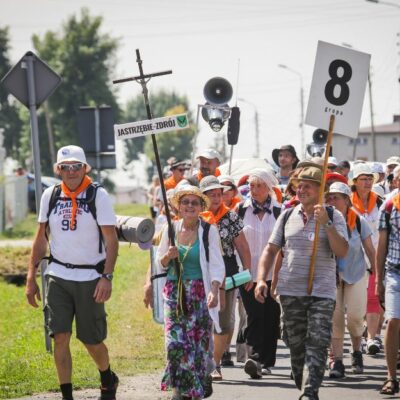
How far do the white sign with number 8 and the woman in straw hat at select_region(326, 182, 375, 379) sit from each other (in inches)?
39.3

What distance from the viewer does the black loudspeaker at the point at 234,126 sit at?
17.6 meters

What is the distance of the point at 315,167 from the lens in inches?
383

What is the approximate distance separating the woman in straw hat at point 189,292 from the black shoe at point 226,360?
9.31 ft

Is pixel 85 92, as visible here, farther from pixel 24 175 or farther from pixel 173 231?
pixel 173 231

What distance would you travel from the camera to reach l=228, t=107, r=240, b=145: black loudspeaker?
1761cm

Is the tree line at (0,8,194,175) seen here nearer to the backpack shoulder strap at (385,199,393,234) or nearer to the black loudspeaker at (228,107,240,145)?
the black loudspeaker at (228,107,240,145)

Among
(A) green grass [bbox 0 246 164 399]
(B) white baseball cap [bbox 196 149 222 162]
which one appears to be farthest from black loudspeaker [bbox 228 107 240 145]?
(B) white baseball cap [bbox 196 149 222 162]

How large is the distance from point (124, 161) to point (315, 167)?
505ft

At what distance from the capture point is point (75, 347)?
13.8 m

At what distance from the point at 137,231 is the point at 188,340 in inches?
41.9

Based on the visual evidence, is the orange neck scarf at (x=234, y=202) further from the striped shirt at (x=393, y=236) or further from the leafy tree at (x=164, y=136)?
the leafy tree at (x=164, y=136)

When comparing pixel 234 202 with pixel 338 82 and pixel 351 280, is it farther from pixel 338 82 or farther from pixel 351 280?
pixel 338 82

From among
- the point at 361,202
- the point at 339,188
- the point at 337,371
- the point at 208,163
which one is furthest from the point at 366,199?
the point at 337,371

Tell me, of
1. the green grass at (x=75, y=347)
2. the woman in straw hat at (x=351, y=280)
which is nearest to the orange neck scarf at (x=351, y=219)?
the woman in straw hat at (x=351, y=280)
